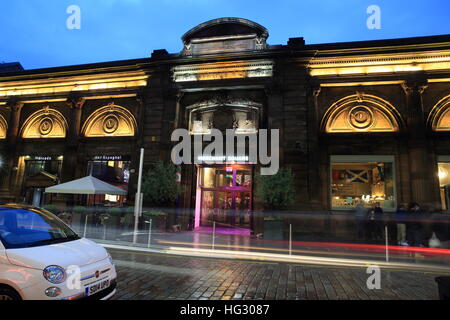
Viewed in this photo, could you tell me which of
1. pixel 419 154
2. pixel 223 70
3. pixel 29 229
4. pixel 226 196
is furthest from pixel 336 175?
pixel 29 229

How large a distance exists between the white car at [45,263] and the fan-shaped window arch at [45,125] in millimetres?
18512

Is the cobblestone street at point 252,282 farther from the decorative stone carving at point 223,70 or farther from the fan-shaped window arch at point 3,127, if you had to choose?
the fan-shaped window arch at point 3,127

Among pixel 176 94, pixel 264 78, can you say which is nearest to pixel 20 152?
pixel 176 94

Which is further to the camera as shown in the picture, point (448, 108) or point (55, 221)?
point (448, 108)

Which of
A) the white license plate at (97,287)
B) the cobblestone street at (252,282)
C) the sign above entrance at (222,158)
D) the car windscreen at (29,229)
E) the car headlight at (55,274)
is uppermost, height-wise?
the sign above entrance at (222,158)

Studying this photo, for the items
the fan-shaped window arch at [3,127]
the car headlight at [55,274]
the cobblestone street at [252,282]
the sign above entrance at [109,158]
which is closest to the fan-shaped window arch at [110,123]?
the sign above entrance at [109,158]

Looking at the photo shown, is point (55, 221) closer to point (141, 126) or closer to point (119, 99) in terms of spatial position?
point (141, 126)

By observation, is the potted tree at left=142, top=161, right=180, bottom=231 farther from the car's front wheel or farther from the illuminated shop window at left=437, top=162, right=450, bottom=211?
the illuminated shop window at left=437, top=162, right=450, bottom=211

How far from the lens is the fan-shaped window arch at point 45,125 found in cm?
2098

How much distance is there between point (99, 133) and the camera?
20109 mm

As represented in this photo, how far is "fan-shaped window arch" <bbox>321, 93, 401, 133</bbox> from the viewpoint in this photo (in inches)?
628

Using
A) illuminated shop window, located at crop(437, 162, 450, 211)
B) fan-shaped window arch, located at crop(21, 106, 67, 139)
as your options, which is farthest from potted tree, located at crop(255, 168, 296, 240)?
fan-shaped window arch, located at crop(21, 106, 67, 139)

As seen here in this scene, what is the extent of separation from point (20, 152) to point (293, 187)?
20485 mm

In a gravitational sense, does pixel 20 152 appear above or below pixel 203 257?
above
